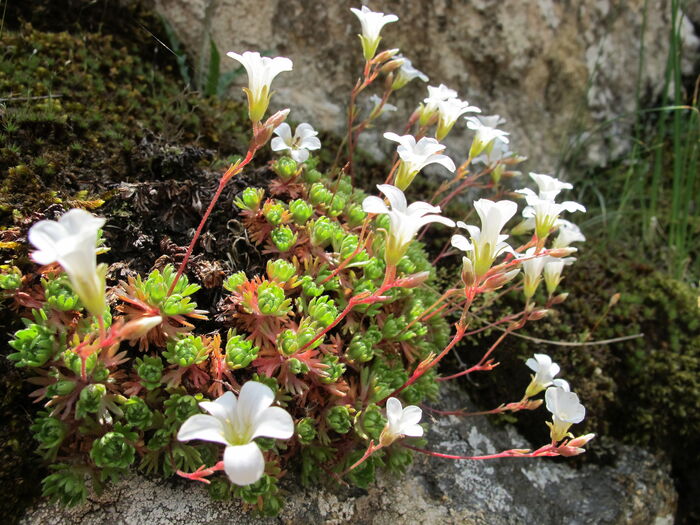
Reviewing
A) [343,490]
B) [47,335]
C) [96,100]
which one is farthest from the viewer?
[96,100]

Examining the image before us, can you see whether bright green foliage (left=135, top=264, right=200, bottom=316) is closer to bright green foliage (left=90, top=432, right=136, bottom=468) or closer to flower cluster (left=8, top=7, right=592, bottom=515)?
flower cluster (left=8, top=7, right=592, bottom=515)

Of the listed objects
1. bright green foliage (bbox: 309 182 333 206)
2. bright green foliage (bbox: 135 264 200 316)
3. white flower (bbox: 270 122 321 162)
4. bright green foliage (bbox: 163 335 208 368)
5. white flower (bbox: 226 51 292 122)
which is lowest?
bright green foliage (bbox: 163 335 208 368)

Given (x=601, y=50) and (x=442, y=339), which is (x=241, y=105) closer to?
(x=442, y=339)

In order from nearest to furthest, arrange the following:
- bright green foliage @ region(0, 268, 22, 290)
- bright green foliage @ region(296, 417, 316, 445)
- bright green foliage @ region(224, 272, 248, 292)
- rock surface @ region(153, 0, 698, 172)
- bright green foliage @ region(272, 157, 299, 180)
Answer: bright green foliage @ region(0, 268, 22, 290)
bright green foliage @ region(296, 417, 316, 445)
bright green foliage @ region(224, 272, 248, 292)
bright green foliage @ region(272, 157, 299, 180)
rock surface @ region(153, 0, 698, 172)

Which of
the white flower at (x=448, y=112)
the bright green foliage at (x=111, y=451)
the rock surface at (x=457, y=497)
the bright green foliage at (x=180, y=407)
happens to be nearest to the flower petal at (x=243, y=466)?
the bright green foliage at (x=180, y=407)

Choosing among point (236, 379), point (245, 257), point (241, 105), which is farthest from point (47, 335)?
point (241, 105)

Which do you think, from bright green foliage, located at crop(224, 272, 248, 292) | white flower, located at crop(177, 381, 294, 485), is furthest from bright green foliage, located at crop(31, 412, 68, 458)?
bright green foliage, located at crop(224, 272, 248, 292)
